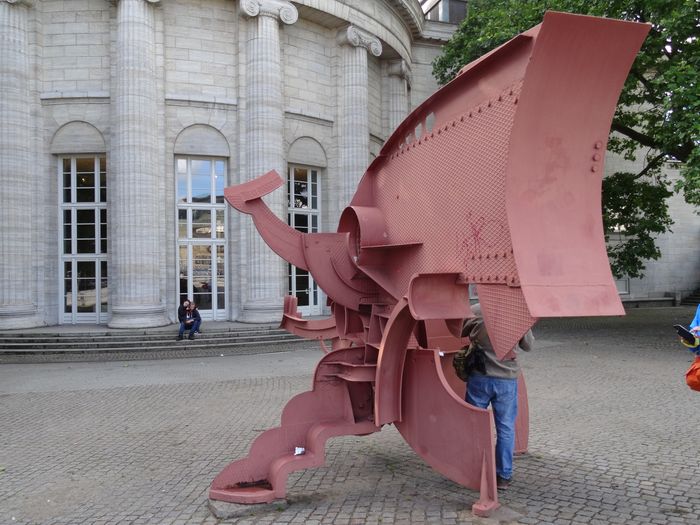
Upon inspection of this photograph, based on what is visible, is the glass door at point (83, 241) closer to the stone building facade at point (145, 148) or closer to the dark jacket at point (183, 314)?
the stone building facade at point (145, 148)

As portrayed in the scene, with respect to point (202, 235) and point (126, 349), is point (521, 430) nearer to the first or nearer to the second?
point (126, 349)

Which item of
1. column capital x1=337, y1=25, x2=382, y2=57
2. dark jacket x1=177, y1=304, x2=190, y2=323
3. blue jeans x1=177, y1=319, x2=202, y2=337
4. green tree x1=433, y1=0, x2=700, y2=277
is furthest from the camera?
column capital x1=337, y1=25, x2=382, y2=57

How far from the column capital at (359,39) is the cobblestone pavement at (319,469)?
13021mm

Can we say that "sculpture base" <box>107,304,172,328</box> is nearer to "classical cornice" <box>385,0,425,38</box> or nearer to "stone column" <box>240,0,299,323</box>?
"stone column" <box>240,0,299,323</box>

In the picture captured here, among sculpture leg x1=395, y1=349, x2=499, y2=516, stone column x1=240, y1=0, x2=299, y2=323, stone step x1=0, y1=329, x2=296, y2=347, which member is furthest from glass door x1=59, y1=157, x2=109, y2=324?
sculpture leg x1=395, y1=349, x2=499, y2=516

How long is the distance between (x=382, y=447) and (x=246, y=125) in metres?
13.6

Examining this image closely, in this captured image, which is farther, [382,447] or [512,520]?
[382,447]

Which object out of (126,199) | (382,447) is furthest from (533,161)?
(126,199)

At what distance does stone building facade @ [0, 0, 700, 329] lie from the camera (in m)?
15.7

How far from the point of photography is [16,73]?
1569 cm

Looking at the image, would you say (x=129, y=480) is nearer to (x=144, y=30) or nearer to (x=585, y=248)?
(x=585, y=248)

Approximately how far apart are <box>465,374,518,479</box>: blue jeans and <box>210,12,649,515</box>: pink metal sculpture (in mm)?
247

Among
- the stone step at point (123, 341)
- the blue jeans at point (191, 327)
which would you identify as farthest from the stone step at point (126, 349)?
the blue jeans at point (191, 327)

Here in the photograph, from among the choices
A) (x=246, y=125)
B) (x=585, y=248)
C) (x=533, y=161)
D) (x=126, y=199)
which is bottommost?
(x=585, y=248)
